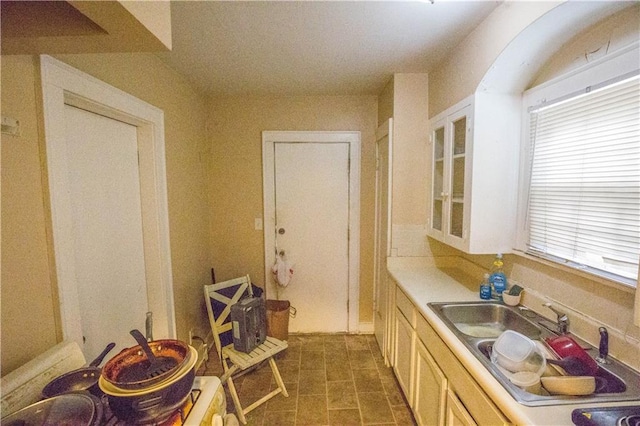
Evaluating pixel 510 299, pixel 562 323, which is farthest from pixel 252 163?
pixel 562 323

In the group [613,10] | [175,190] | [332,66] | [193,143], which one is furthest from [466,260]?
[193,143]

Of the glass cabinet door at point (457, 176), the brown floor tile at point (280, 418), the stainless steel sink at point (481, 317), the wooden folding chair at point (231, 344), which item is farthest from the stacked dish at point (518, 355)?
the wooden folding chair at point (231, 344)

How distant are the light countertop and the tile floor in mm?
862

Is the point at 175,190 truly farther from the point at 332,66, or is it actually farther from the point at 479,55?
the point at 479,55

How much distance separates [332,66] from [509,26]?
3.89 feet

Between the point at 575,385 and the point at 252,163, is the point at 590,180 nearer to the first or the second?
the point at 575,385

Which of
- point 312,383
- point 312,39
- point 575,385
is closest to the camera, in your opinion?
point 575,385

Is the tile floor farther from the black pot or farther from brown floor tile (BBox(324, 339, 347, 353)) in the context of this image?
the black pot

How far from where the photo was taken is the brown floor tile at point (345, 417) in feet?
6.37

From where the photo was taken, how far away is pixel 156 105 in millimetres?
2041

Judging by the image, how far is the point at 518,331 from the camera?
1.57 m

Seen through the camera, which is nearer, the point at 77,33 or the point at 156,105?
the point at 77,33

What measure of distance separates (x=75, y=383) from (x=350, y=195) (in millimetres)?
2430

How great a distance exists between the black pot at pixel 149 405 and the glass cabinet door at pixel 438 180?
1.91 metres
